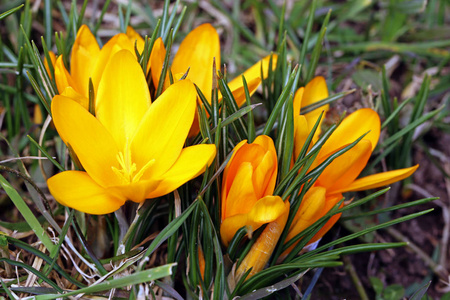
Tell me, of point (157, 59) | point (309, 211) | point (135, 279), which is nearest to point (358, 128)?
point (309, 211)

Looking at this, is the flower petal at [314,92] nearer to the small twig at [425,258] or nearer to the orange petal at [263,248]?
the orange petal at [263,248]

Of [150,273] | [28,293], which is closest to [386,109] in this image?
[150,273]

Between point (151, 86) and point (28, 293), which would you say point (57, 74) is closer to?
point (151, 86)

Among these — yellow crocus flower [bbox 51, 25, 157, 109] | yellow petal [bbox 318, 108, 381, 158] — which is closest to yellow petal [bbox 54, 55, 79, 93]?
yellow crocus flower [bbox 51, 25, 157, 109]

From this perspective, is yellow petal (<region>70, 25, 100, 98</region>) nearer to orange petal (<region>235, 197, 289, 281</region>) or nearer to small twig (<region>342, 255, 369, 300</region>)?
orange petal (<region>235, 197, 289, 281</region>)

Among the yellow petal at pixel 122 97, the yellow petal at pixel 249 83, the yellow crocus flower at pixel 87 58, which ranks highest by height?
the yellow crocus flower at pixel 87 58

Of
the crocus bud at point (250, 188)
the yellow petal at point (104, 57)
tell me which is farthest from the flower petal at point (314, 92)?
the yellow petal at point (104, 57)

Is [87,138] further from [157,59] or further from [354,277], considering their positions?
[354,277]
